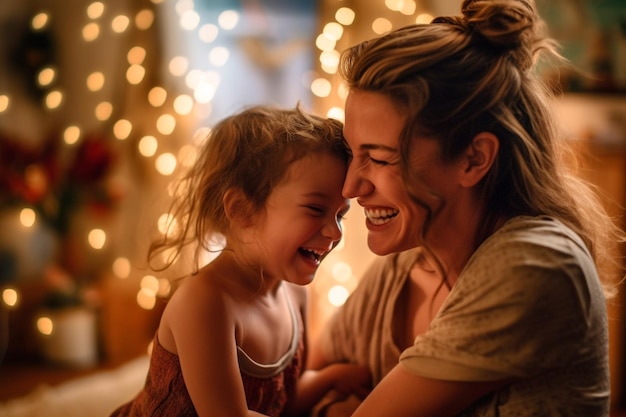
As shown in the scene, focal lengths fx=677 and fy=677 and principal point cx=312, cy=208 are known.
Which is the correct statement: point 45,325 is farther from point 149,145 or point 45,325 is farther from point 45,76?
point 45,76

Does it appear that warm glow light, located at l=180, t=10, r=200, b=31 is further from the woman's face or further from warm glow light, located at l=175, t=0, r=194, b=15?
the woman's face

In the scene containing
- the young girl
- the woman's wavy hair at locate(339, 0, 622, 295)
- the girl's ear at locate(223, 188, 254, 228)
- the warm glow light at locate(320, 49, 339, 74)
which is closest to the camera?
the woman's wavy hair at locate(339, 0, 622, 295)

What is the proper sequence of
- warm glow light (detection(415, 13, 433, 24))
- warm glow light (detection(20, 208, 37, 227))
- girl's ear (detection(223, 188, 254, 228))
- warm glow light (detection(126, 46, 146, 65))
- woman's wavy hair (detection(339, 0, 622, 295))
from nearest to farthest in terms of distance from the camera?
woman's wavy hair (detection(339, 0, 622, 295)) → girl's ear (detection(223, 188, 254, 228)) → warm glow light (detection(415, 13, 433, 24)) → warm glow light (detection(20, 208, 37, 227)) → warm glow light (detection(126, 46, 146, 65))

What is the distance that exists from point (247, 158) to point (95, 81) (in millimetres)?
2390

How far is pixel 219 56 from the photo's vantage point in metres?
3.44

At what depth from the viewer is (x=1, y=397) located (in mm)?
2893

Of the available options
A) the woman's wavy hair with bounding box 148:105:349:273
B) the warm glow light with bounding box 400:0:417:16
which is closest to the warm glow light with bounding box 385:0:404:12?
the warm glow light with bounding box 400:0:417:16

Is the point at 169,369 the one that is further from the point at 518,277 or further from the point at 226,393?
the point at 518,277

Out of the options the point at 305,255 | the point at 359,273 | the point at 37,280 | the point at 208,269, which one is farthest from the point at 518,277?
the point at 37,280

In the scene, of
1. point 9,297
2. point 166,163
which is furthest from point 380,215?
point 9,297

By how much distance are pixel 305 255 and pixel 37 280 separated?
8.13 feet

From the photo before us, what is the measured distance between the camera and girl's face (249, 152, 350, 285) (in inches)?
49.6

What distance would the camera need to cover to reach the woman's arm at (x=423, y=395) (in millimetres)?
1010

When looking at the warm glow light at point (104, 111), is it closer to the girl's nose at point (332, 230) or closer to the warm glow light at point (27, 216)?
the warm glow light at point (27, 216)
